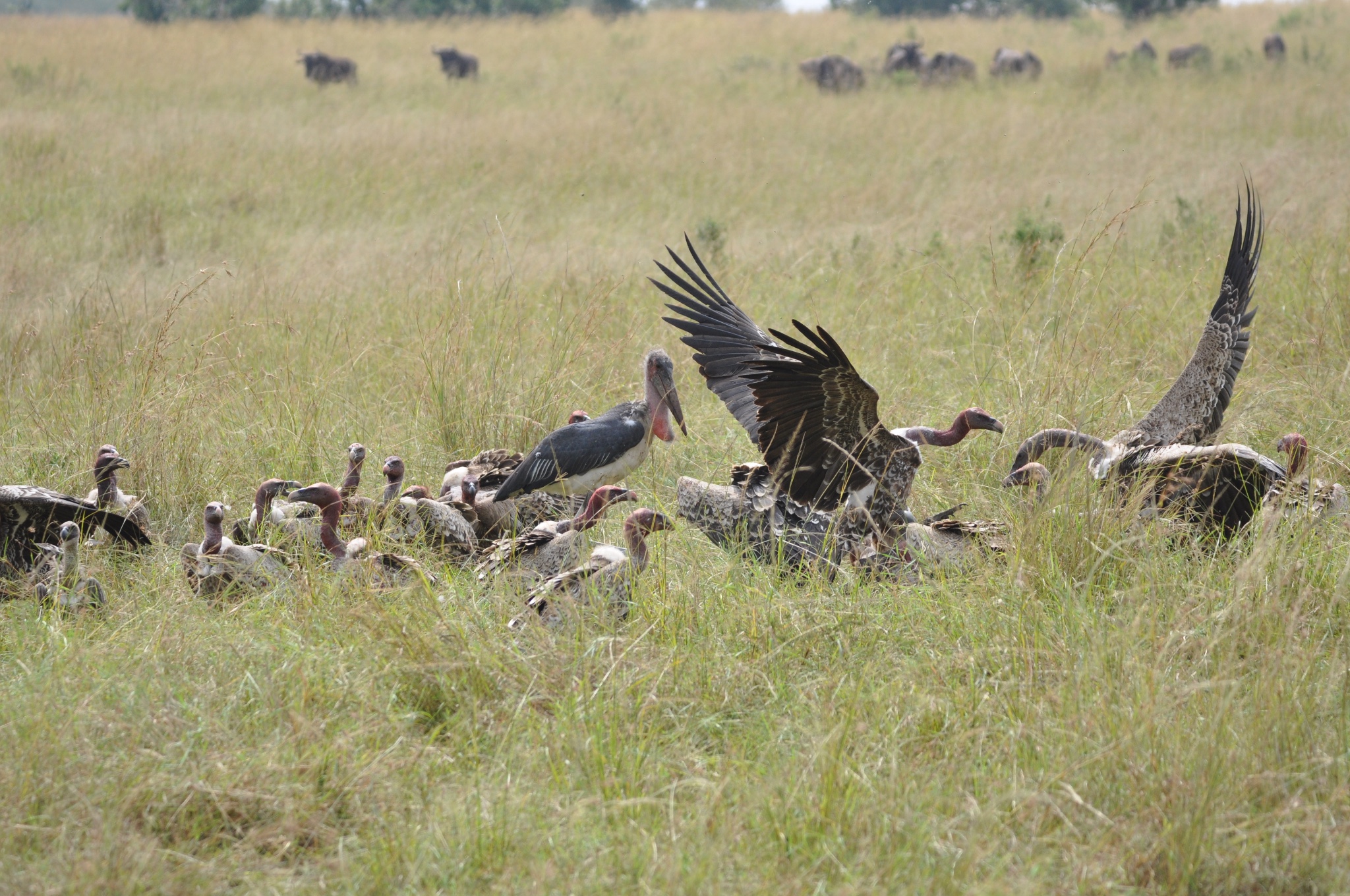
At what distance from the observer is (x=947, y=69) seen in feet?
57.5

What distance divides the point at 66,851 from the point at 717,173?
1017 cm

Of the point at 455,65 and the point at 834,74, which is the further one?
the point at 455,65

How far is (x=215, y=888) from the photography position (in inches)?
93.4

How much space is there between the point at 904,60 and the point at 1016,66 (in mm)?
1703

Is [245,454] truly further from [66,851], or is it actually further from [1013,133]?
Answer: [1013,133]

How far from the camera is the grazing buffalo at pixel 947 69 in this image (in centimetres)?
1741

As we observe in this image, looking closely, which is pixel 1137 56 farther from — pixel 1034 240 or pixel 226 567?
pixel 226 567

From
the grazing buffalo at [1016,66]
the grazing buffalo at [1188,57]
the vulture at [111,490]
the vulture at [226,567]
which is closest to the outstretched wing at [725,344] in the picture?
the vulture at [226,567]

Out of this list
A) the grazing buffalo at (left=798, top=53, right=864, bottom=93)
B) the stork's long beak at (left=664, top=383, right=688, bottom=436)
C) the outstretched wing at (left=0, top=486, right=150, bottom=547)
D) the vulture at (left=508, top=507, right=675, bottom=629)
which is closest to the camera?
the vulture at (left=508, top=507, right=675, bottom=629)

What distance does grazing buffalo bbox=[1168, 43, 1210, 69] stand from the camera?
17.6m

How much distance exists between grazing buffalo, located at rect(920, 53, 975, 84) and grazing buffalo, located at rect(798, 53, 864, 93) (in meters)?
0.99

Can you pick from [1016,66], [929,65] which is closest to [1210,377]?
[929,65]

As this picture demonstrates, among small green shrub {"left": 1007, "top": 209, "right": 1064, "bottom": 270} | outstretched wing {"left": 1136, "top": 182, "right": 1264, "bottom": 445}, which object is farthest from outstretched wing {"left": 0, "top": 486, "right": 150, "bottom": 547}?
small green shrub {"left": 1007, "top": 209, "right": 1064, "bottom": 270}

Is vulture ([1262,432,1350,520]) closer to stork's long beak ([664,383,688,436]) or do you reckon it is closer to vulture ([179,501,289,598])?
stork's long beak ([664,383,688,436])
